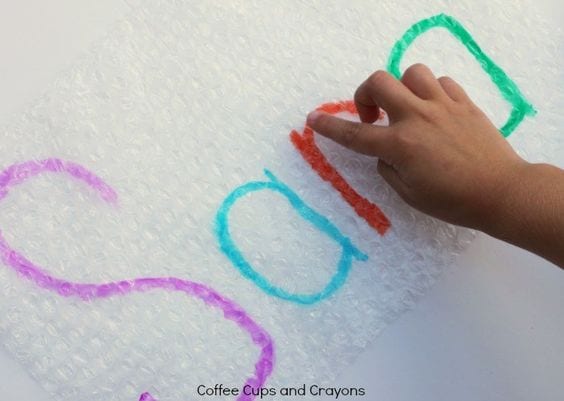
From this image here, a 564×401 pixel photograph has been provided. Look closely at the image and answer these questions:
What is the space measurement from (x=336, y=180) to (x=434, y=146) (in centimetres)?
9

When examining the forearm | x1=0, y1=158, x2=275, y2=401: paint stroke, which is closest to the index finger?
the forearm

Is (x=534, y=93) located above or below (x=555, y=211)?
above

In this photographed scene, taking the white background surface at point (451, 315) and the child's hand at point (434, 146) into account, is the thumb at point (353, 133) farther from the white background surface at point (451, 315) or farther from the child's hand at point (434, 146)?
the white background surface at point (451, 315)

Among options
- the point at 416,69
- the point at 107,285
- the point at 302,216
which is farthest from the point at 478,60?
the point at 107,285

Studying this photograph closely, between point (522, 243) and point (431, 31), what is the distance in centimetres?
22

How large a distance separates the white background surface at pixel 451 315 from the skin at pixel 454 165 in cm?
7

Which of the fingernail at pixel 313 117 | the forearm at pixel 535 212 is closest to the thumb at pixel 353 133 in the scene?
the fingernail at pixel 313 117

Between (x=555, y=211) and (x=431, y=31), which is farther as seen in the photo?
(x=431, y=31)

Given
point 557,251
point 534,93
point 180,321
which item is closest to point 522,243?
point 557,251

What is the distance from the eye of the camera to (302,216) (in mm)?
521

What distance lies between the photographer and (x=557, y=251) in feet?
1.51

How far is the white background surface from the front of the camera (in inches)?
20.3

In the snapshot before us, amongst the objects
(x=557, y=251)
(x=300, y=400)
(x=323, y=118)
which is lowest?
(x=300, y=400)

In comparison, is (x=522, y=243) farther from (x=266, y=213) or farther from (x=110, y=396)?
(x=110, y=396)
